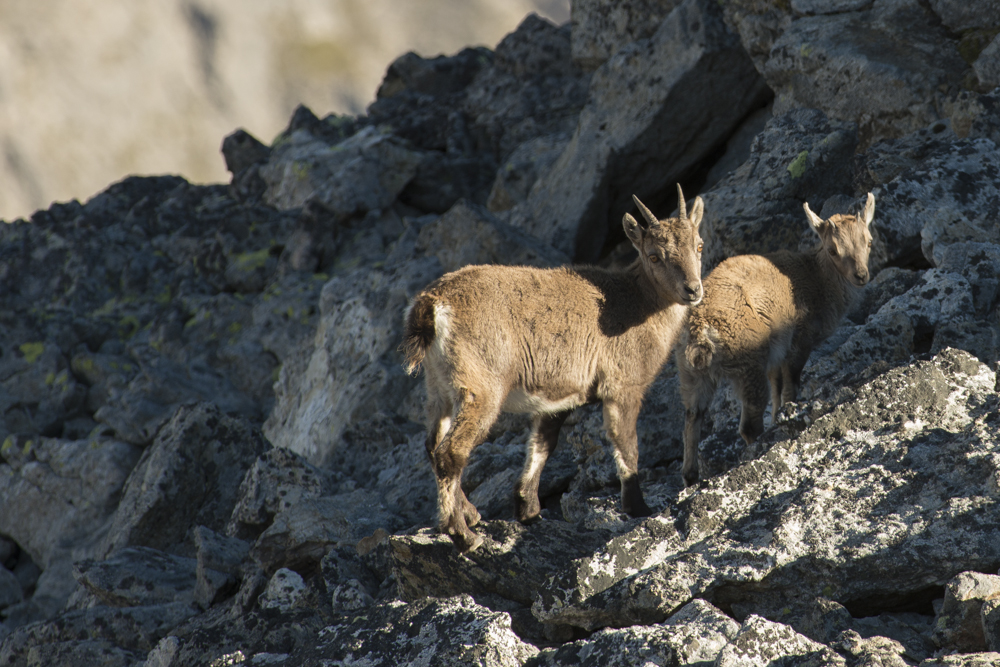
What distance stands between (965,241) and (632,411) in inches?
256

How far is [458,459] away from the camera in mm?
8391

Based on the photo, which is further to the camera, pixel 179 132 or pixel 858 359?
pixel 179 132

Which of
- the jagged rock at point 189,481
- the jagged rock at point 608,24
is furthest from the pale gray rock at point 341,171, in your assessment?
the jagged rock at point 189,481

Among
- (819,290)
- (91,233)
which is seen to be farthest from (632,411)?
(91,233)

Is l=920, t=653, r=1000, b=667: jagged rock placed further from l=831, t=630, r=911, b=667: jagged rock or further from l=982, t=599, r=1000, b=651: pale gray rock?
l=982, t=599, r=1000, b=651: pale gray rock

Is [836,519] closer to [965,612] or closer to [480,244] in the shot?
[965,612]

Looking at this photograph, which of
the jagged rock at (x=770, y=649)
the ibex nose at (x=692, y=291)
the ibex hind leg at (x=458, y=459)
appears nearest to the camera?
the jagged rock at (x=770, y=649)

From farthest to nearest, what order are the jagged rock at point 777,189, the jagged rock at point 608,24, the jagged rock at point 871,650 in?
the jagged rock at point 608,24, the jagged rock at point 777,189, the jagged rock at point 871,650

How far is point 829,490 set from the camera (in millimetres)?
7258

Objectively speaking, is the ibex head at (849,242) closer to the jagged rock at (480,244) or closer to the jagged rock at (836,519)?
the jagged rock at (836,519)

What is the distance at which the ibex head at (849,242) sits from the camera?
11812 millimetres

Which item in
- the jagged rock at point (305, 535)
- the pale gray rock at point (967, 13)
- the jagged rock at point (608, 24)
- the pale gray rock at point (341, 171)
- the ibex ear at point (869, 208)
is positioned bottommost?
the jagged rock at point (305, 535)

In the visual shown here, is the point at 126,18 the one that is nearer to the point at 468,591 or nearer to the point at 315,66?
the point at 315,66

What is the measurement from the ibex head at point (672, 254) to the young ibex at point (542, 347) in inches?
0.6
